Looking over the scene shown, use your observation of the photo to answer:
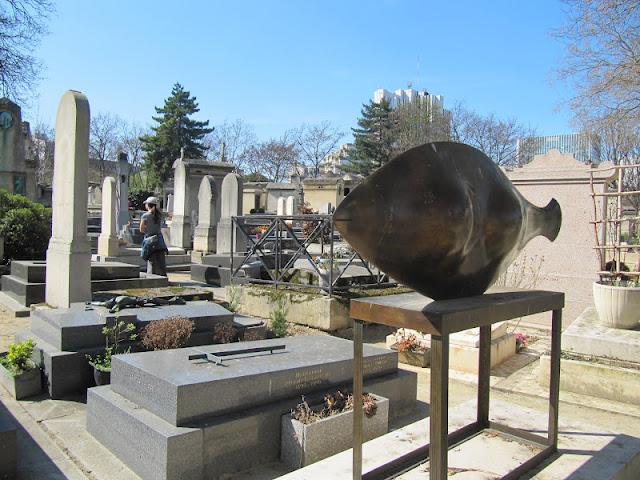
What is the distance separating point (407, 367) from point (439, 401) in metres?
4.33

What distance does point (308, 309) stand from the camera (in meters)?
8.03

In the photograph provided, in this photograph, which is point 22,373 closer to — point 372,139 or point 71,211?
point 71,211

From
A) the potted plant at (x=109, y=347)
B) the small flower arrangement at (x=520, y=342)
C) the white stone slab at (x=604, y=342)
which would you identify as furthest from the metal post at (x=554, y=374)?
the small flower arrangement at (x=520, y=342)

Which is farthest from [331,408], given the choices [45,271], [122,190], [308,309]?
[122,190]

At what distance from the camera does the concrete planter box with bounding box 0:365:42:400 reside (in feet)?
15.9

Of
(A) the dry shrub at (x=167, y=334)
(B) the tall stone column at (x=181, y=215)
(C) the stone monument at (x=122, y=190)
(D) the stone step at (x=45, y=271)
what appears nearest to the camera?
(A) the dry shrub at (x=167, y=334)

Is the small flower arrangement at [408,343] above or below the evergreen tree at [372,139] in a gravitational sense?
below

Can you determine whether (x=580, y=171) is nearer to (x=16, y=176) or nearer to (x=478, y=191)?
(x=478, y=191)

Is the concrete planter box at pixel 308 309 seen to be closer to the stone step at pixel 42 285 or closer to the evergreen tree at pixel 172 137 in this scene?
the stone step at pixel 42 285

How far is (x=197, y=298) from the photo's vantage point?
8281 mm

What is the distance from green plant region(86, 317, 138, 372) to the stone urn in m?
5.57

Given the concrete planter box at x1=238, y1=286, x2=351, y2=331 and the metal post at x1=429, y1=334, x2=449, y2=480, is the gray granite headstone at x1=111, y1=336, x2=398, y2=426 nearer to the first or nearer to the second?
the metal post at x1=429, y1=334, x2=449, y2=480

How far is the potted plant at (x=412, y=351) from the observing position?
21.8 feet

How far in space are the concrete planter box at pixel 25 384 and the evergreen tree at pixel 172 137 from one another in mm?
47853
